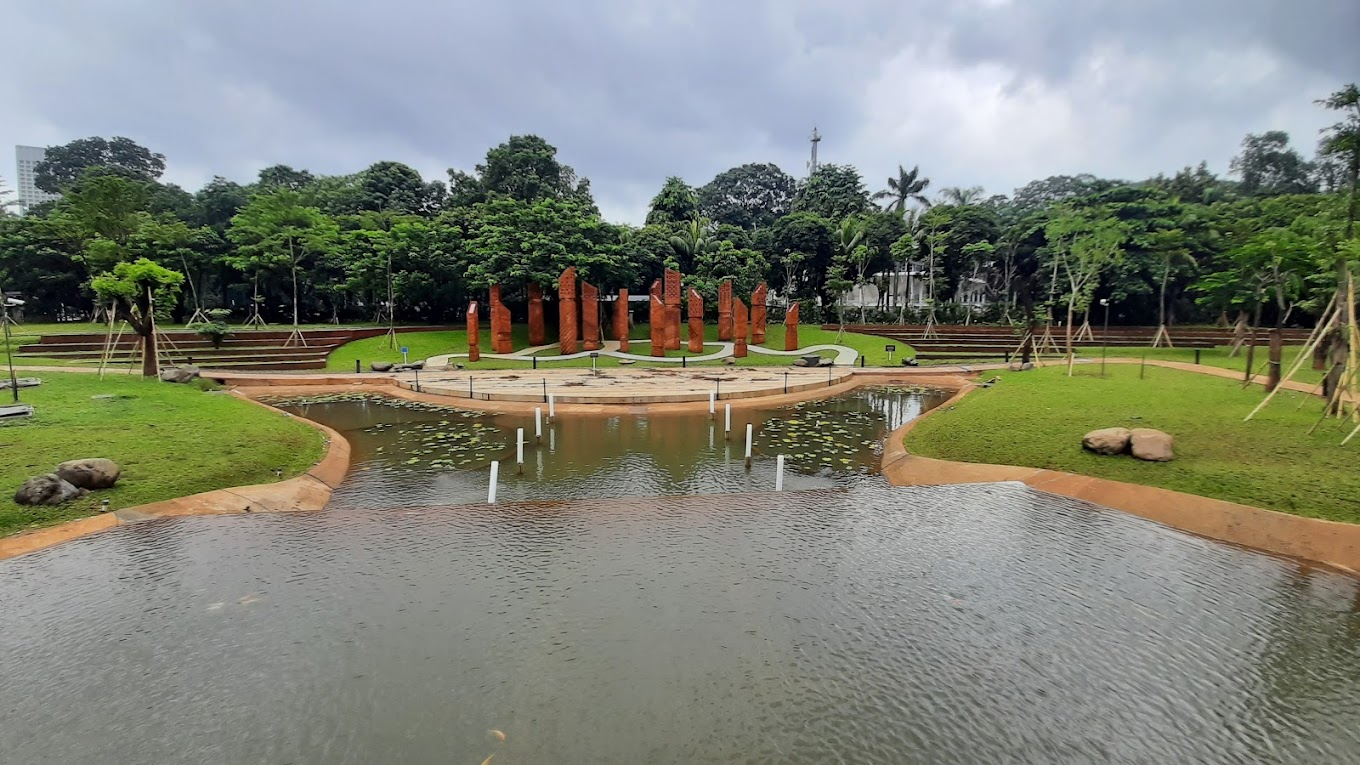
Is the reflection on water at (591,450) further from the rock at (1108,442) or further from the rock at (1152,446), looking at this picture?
the rock at (1152,446)

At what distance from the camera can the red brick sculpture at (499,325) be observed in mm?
28141

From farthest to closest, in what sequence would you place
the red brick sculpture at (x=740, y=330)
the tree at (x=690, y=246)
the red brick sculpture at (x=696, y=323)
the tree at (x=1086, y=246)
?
the tree at (x=690, y=246)
the red brick sculpture at (x=696, y=323)
the red brick sculpture at (x=740, y=330)
the tree at (x=1086, y=246)

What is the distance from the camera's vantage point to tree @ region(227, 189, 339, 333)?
3080 centimetres

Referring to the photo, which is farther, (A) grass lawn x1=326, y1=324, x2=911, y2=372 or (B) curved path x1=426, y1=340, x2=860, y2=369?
(B) curved path x1=426, y1=340, x2=860, y2=369

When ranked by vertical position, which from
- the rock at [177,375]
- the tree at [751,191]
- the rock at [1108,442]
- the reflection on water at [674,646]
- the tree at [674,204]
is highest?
the tree at [751,191]

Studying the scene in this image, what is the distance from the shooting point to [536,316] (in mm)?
30125

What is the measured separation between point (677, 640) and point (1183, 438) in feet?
30.4

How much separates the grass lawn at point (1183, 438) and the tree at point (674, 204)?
27284 mm

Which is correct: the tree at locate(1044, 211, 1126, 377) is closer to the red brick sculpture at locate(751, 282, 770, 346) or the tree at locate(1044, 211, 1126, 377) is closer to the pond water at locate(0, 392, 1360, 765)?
the red brick sculpture at locate(751, 282, 770, 346)

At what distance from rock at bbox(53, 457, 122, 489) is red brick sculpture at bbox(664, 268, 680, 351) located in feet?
74.2

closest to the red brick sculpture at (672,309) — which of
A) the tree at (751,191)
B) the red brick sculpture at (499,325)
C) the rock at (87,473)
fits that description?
the red brick sculpture at (499,325)

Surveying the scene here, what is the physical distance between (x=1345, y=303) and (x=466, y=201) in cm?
3974

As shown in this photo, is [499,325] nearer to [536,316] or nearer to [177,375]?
[536,316]

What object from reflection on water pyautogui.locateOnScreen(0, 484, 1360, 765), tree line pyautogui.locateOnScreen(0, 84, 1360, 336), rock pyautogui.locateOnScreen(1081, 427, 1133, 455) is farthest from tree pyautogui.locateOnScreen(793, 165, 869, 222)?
reflection on water pyautogui.locateOnScreen(0, 484, 1360, 765)
